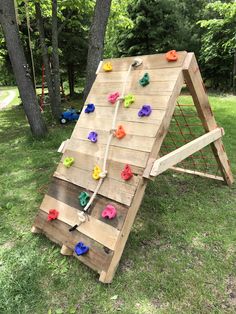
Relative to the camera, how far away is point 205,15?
1834 centimetres

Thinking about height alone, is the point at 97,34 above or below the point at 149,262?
above

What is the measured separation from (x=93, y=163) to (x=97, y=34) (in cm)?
290

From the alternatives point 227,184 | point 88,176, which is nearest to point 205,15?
point 227,184

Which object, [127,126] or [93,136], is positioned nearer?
[127,126]

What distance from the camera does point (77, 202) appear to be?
2.45m

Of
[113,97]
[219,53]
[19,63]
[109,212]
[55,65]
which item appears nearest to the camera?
[109,212]

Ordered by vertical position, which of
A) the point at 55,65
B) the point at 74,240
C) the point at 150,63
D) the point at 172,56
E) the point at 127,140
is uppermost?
the point at 172,56

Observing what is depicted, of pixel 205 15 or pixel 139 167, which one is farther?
pixel 205 15

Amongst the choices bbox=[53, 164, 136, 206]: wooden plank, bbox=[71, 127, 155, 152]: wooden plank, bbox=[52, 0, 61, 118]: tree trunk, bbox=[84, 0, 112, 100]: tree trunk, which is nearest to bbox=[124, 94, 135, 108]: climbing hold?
bbox=[71, 127, 155, 152]: wooden plank

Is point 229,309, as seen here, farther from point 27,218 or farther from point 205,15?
point 205,15

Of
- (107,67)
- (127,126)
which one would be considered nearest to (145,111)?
(127,126)

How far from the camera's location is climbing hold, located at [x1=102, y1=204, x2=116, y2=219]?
212cm

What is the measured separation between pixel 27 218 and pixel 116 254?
1344 millimetres

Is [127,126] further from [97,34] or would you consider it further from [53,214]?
[97,34]
